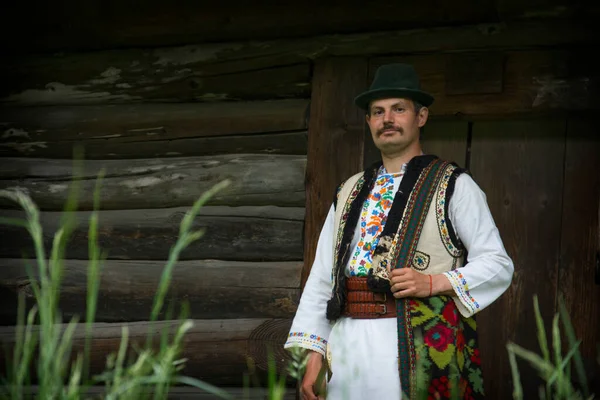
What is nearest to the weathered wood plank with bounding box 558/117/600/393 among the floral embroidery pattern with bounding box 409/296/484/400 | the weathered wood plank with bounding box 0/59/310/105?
the floral embroidery pattern with bounding box 409/296/484/400

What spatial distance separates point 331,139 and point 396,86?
1008 millimetres

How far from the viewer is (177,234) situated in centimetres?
443

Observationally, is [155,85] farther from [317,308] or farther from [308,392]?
[308,392]

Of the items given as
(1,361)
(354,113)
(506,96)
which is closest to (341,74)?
(354,113)

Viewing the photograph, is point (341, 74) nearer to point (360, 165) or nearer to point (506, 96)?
point (360, 165)

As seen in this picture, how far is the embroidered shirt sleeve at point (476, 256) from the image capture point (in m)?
2.85

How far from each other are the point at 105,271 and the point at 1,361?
76 centimetres

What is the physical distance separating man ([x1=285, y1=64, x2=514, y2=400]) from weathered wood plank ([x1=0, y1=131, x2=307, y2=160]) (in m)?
1.08

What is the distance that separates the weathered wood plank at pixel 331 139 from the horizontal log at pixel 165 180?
12 cm

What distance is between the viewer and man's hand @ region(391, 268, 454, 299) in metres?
2.80

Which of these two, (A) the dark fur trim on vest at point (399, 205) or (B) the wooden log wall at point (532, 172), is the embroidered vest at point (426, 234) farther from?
(B) the wooden log wall at point (532, 172)

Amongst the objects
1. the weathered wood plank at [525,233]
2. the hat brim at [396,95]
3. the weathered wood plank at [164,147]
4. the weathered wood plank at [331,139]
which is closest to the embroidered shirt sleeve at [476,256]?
the hat brim at [396,95]

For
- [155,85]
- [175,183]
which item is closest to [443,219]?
[175,183]

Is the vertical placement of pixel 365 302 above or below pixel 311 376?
above
